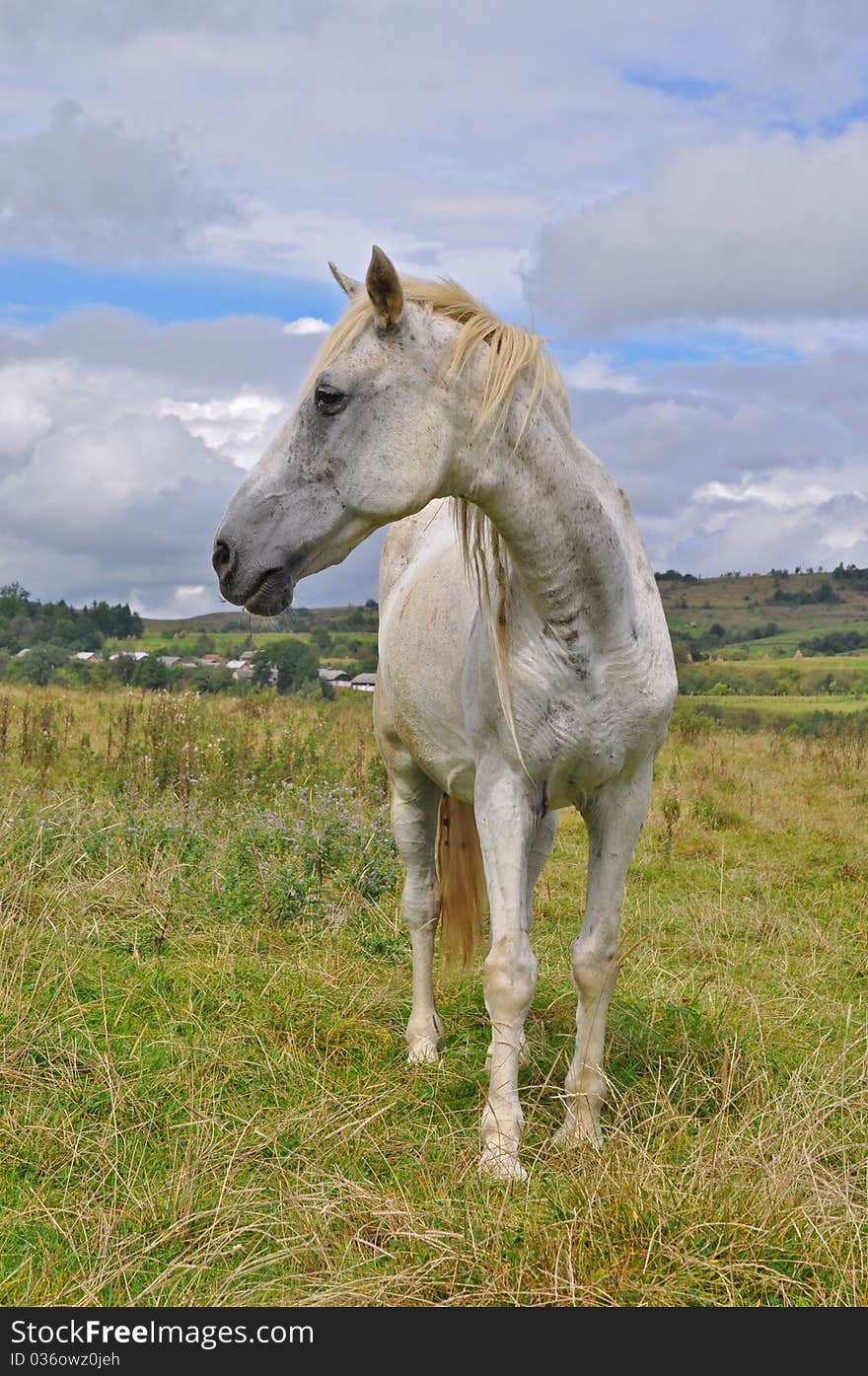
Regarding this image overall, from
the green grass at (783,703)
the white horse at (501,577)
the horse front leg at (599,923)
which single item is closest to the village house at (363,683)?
the green grass at (783,703)

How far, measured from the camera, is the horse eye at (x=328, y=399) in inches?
Result: 125

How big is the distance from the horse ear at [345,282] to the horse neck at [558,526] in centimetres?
65

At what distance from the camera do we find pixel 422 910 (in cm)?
506

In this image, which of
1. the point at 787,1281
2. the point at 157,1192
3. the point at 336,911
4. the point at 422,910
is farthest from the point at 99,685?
the point at 787,1281

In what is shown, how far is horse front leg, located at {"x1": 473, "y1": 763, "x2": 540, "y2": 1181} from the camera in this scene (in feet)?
11.5

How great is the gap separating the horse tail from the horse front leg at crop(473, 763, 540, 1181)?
1371 mm

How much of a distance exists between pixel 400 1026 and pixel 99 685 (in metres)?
12.1

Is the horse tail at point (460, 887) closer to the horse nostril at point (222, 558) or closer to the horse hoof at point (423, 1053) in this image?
the horse hoof at point (423, 1053)

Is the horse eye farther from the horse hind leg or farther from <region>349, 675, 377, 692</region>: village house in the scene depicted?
<region>349, 675, 377, 692</region>: village house

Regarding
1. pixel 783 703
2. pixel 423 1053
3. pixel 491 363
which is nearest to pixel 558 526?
pixel 491 363

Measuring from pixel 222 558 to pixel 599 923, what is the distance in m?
1.72

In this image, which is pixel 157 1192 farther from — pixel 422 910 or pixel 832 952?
pixel 832 952

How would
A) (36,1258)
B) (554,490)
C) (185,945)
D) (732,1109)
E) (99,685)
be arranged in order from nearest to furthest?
(36,1258) → (554,490) → (732,1109) → (185,945) → (99,685)

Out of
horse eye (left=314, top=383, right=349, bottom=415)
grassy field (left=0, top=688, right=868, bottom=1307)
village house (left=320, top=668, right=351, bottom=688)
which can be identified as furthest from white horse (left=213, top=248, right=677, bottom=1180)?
village house (left=320, top=668, right=351, bottom=688)
